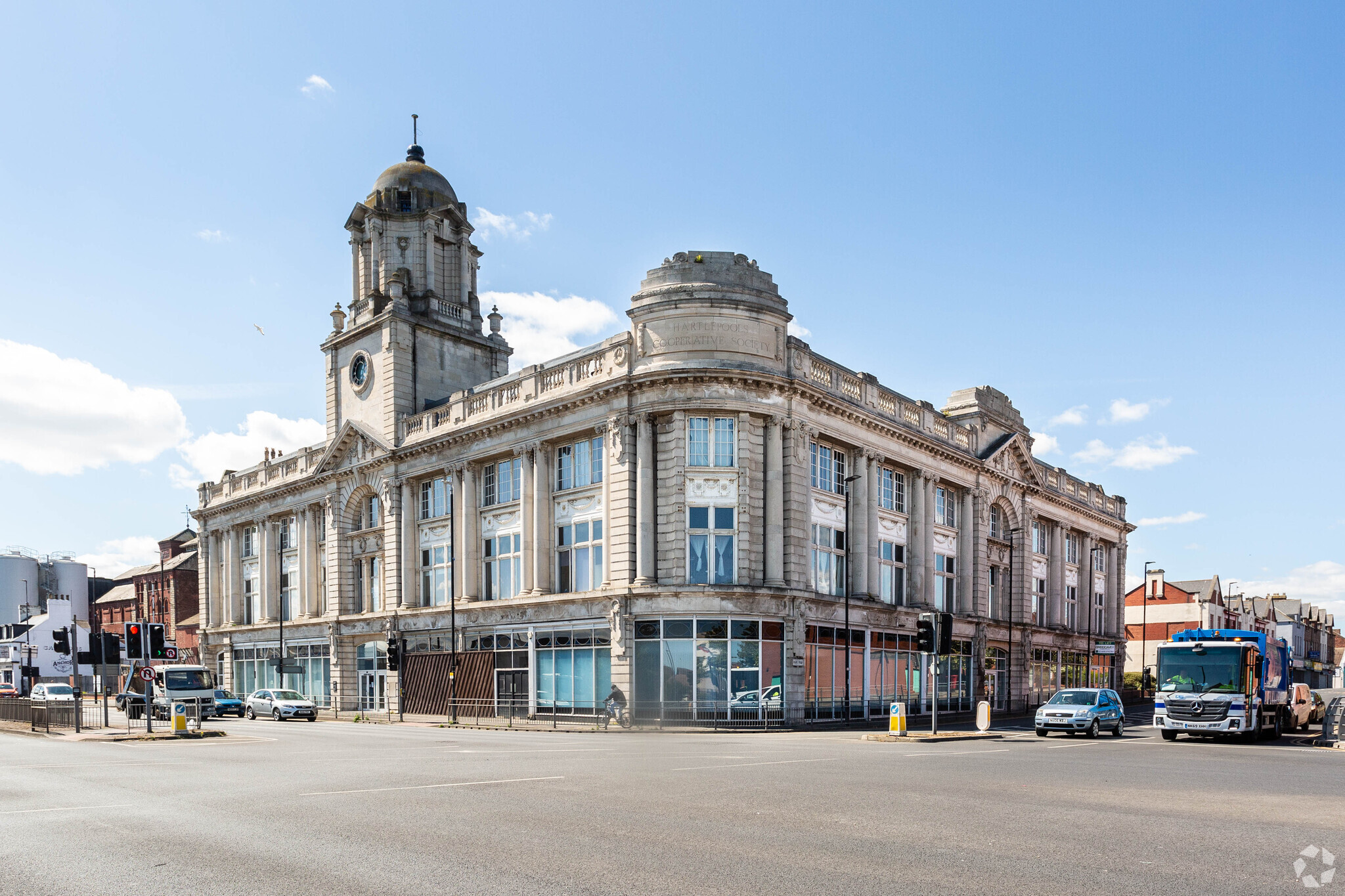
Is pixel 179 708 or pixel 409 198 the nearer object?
pixel 179 708

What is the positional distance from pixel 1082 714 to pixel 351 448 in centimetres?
3937

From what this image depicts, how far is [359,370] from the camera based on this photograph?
5812 cm

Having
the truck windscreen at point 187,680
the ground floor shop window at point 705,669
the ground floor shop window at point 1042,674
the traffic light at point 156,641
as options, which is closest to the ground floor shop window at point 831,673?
the ground floor shop window at point 705,669

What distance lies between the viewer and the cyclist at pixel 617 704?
3812 centimetres

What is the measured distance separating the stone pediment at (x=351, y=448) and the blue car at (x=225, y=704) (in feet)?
42.9

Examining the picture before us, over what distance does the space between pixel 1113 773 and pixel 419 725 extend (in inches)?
1228

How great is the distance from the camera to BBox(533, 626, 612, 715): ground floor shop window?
134ft

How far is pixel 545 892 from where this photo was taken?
8.41 meters

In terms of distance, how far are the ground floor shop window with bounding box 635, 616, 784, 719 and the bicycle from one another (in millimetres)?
753

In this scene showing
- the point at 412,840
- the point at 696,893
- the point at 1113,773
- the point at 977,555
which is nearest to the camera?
the point at 696,893

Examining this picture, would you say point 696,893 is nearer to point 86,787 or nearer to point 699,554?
point 86,787

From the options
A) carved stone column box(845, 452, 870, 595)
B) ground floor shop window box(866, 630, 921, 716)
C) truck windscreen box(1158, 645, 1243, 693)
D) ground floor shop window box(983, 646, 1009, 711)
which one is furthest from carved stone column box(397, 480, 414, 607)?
truck windscreen box(1158, 645, 1243, 693)

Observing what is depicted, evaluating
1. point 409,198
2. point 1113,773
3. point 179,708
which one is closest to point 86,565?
point 409,198

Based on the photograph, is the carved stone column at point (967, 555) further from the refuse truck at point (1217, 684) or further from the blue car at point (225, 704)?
the blue car at point (225, 704)
